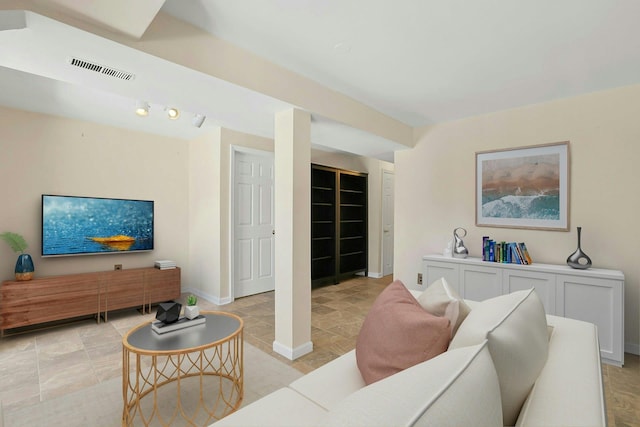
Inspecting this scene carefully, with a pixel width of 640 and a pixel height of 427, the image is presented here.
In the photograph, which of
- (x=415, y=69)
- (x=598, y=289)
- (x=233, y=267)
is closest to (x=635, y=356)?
(x=598, y=289)

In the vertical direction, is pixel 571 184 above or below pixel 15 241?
above

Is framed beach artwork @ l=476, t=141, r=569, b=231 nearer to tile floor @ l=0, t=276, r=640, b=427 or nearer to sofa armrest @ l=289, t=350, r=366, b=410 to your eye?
tile floor @ l=0, t=276, r=640, b=427

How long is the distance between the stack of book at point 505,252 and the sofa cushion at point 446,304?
2192mm

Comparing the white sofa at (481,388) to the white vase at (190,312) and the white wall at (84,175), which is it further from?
the white wall at (84,175)

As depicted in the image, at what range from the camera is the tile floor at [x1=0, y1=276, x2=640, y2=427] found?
212 centimetres

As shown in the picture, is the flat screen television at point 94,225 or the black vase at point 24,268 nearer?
the black vase at point 24,268

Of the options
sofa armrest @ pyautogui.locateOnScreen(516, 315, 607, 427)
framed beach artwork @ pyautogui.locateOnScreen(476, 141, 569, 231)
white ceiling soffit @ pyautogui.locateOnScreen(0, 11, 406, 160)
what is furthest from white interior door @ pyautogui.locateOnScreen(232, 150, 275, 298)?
sofa armrest @ pyautogui.locateOnScreen(516, 315, 607, 427)

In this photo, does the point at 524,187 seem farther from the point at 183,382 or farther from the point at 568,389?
the point at 183,382

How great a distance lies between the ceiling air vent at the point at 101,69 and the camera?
183cm

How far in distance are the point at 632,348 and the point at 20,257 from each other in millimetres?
6121

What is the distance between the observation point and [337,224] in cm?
545

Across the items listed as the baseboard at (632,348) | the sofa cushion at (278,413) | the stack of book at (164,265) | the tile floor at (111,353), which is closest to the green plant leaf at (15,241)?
the tile floor at (111,353)

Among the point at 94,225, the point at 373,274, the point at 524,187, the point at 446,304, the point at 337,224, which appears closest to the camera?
the point at 446,304

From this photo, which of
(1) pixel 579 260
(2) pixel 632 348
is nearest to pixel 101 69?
A: (1) pixel 579 260
